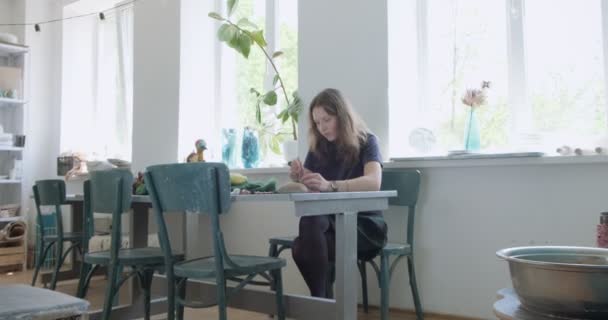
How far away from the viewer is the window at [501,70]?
8.03 feet

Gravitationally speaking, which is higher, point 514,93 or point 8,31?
point 8,31

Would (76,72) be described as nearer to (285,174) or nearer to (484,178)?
(285,174)

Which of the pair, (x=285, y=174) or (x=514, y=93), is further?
(x=285, y=174)

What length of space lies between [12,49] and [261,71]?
106 inches

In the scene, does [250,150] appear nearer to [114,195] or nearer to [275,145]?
[275,145]

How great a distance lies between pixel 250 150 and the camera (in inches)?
141

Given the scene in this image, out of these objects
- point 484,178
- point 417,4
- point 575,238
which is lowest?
point 575,238

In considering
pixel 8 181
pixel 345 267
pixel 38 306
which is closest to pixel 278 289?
pixel 345 267

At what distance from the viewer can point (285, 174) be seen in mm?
3289

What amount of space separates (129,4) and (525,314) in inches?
192

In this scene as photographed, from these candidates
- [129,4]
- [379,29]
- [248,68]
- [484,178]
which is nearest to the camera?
[484,178]

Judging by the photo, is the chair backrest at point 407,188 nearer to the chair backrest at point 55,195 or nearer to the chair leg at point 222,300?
the chair leg at point 222,300

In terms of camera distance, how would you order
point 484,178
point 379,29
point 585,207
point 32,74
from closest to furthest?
point 585,207
point 484,178
point 379,29
point 32,74

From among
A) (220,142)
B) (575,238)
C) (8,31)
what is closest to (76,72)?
(8,31)
